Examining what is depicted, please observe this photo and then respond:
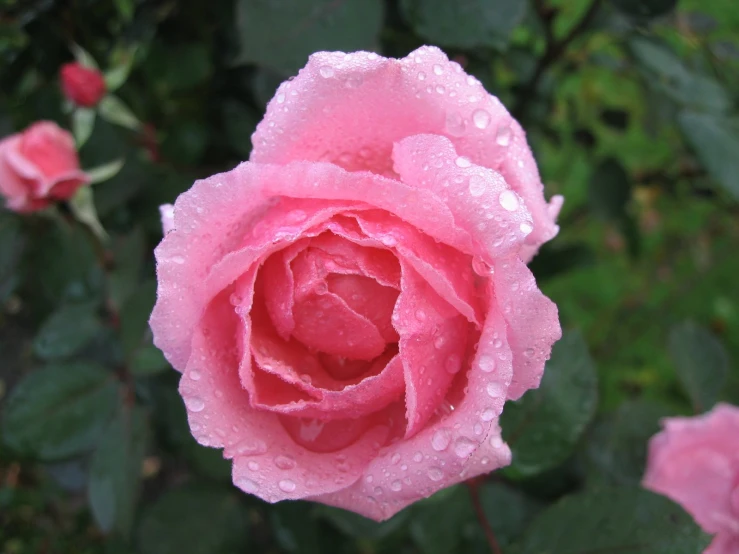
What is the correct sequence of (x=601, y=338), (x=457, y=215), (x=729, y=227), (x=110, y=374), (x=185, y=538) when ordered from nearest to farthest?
1. (x=457, y=215)
2. (x=110, y=374)
3. (x=185, y=538)
4. (x=601, y=338)
5. (x=729, y=227)

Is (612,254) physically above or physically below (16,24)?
below

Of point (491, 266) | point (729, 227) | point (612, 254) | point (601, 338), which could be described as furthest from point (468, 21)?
point (729, 227)

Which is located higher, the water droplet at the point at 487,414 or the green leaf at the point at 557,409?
the water droplet at the point at 487,414

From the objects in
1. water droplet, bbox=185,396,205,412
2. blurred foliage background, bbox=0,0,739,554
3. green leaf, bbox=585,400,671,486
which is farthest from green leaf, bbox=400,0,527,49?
green leaf, bbox=585,400,671,486

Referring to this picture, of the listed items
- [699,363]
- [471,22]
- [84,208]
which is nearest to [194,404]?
[471,22]

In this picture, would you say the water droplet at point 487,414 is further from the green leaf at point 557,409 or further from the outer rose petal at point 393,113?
the green leaf at point 557,409

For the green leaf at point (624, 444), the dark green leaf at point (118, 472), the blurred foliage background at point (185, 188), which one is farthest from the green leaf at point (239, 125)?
the green leaf at point (624, 444)

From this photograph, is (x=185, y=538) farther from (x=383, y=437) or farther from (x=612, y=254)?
(x=612, y=254)

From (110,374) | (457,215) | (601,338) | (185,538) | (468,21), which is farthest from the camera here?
(601,338)
